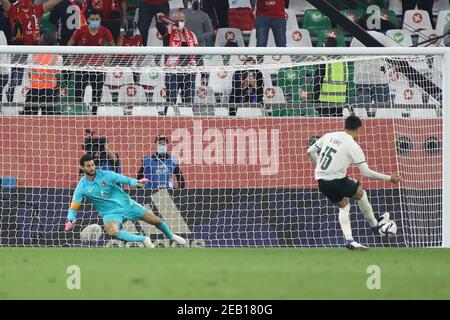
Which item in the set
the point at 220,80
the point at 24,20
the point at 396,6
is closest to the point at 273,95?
the point at 220,80

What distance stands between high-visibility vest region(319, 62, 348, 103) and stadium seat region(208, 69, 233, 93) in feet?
4.98

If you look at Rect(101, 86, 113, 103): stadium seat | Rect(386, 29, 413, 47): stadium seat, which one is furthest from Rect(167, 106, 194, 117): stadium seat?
Rect(386, 29, 413, 47): stadium seat

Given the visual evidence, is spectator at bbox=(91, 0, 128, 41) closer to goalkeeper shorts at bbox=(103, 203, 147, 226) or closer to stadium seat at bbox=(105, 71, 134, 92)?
stadium seat at bbox=(105, 71, 134, 92)

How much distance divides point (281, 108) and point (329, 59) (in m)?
1.06

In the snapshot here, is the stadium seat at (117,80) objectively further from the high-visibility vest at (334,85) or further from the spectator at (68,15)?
the high-visibility vest at (334,85)

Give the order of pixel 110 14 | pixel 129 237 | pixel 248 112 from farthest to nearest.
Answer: pixel 110 14 → pixel 248 112 → pixel 129 237

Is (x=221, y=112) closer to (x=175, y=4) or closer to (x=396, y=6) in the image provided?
(x=175, y=4)

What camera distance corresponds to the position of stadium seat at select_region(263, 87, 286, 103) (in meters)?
17.1

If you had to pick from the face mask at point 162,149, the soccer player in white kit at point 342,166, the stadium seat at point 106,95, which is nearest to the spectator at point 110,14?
the stadium seat at point 106,95

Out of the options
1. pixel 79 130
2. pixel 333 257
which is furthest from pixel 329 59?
pixel 333 257

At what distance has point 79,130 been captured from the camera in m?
17.0

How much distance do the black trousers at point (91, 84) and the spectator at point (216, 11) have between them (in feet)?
10.7

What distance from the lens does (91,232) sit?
1722 cm

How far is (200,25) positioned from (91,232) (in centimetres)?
437
